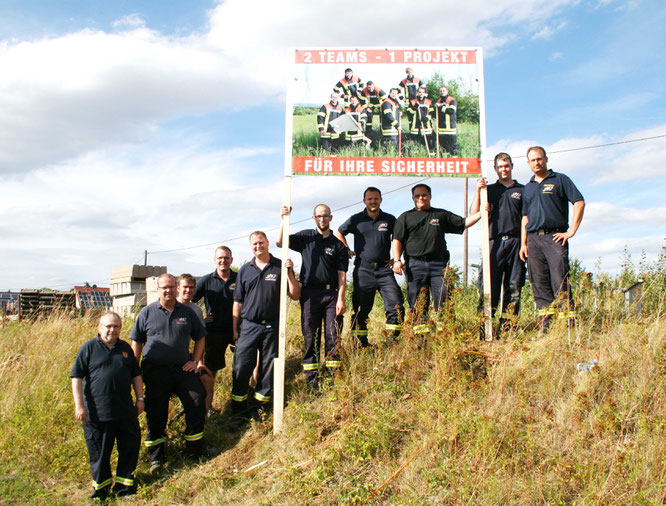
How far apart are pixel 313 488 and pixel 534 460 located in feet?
6.12

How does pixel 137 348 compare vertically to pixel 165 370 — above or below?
above

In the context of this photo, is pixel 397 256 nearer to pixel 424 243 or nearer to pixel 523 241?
pixel 424 243

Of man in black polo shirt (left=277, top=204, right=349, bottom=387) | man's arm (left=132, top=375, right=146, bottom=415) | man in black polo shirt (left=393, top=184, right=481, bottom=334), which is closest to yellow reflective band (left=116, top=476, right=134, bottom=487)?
man's arm (left=132, top=375, right=146, bottom=415)

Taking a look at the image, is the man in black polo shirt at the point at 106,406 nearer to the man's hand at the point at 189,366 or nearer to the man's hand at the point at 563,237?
the man's hand at the point at 189,366

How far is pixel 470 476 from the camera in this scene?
4.12 meters

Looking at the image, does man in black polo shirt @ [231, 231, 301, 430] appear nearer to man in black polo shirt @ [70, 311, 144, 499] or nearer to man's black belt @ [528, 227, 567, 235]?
man in black polo shirt @ [70, 311, 144, 499]

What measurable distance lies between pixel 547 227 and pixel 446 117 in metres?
1.81

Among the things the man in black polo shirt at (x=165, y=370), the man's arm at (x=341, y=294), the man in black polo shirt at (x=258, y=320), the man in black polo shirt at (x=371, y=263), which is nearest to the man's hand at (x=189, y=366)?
the man in black polo shirt at (x=165, y=370)

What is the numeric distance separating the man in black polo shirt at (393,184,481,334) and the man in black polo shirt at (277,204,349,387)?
76 centimetres

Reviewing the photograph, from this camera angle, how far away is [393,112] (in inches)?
253

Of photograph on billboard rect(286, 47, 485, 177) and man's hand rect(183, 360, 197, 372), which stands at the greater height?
photograph on billboard rect(286, 47, 485, 177)

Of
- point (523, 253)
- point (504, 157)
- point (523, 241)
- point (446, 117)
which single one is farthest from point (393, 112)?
point (523, 253)

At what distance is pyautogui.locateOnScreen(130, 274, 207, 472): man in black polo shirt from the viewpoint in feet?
18.7

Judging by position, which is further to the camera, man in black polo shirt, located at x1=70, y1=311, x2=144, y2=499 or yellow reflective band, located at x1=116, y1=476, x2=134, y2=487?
yellow reflective band, located at x1=116, y1=476, x2=134, y2=487
